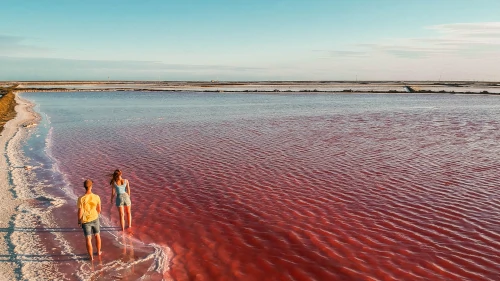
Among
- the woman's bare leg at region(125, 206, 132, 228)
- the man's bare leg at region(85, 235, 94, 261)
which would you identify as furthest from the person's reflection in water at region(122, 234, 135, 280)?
the man's bare leg at region(85, 235, 94, 261)

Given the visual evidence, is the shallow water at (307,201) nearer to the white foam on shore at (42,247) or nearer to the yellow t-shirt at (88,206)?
the white foam on shore at (42,247)

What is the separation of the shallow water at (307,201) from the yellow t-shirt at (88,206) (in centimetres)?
124

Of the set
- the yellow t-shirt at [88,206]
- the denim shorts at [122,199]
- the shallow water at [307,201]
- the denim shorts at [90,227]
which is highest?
the yellow t-shirt at [88,206]

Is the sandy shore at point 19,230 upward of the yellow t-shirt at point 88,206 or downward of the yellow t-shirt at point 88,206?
downward

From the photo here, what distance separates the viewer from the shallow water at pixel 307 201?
9.15 m

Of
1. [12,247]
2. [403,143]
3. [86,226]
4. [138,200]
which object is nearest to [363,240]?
[86,226]

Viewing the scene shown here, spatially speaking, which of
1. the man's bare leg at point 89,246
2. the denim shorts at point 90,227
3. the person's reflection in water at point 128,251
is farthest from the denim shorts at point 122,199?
the man's bare leg at point 89,246

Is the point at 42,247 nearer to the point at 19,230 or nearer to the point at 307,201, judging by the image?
the point at 19,230

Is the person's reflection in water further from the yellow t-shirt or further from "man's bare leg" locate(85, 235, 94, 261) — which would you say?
the yellow t-shirt

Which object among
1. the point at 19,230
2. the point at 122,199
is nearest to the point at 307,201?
the point at 122,199

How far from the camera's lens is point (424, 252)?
9516mm

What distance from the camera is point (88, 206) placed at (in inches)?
353

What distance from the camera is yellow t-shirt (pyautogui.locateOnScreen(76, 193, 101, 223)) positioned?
8.91m

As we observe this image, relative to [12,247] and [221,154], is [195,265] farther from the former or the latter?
[221,154]
